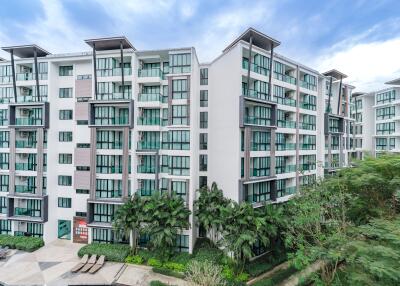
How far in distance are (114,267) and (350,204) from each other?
2459 centimetres

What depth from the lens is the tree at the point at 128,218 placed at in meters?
23.1

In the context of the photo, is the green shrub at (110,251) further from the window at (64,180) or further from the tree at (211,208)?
the tree at (211,208)

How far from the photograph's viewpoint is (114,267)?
2258 centimetres

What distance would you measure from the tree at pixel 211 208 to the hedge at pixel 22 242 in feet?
70.3

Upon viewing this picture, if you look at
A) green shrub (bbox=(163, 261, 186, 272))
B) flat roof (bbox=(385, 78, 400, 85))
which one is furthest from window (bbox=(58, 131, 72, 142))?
flat roof (bbox=(385, 78, 400, 85))

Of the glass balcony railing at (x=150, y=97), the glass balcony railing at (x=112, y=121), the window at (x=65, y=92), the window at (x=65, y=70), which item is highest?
the window at (x=65, y=70)

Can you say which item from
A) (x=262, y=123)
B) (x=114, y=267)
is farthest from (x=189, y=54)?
(x=114, y=267)

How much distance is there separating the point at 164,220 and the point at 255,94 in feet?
60.1

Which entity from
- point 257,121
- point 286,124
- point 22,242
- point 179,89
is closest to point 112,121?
point 179,89

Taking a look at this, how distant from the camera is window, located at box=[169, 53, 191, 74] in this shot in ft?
83.4

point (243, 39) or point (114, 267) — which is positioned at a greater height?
point (243, 39)

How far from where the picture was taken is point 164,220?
22438mm

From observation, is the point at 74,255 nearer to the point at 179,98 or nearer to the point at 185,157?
the point at 185,157

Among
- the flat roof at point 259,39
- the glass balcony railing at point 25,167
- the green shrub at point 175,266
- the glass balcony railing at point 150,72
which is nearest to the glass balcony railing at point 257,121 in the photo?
the flat roof at point 259,39
